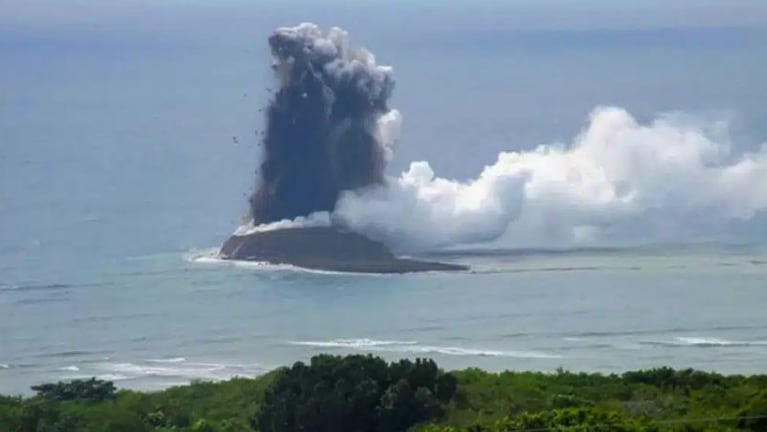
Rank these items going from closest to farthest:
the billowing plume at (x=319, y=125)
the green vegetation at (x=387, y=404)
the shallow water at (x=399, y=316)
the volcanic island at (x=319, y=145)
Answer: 1. the green vegetation at (x=387, y=404)
2. the shallow water at (x=399, y=316)
3. the volcanic island at (x=319, y=145)
4. the billowing plume at (x=319, y=125)

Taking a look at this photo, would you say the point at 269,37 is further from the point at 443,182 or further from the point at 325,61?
the point at 443,182

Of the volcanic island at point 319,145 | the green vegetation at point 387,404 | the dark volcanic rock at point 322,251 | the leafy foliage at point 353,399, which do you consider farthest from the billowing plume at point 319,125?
the leafy foliage at point 353,399

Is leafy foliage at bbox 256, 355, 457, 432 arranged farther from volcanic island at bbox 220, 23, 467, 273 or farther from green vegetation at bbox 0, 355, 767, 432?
volcanic island at bbox 220, 23, 467, 273

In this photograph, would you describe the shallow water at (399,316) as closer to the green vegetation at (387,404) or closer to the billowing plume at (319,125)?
the billowing plume at (319,125)

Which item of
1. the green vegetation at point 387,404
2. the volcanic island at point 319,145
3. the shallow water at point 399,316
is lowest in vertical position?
the green vegetation at point 387,404

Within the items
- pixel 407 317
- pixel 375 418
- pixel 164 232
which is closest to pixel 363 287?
pixel 407 317
